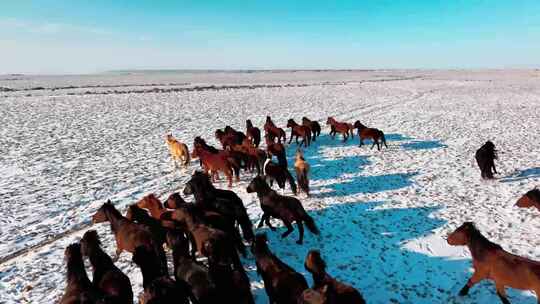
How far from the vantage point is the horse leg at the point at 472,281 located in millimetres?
5410

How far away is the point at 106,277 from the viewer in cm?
509

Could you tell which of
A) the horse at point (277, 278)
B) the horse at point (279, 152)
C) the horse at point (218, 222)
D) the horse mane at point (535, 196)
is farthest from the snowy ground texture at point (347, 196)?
the horse at point (279, 152)

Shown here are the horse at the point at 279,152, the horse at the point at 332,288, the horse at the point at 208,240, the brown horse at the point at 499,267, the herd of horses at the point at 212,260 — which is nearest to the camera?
the horse at the point at 332,288

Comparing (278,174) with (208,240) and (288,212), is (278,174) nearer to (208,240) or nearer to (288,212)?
(288,212)

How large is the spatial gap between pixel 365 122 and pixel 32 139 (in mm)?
18536

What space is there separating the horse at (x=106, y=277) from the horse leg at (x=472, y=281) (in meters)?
4.81

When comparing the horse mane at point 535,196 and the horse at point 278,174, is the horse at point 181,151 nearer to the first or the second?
the horse at point 278,174

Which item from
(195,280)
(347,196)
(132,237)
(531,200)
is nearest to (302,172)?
(347,196)

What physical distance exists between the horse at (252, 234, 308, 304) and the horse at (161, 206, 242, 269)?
509mm

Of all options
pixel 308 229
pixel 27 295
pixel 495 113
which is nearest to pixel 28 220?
pixel 27 295

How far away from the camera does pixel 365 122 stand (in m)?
23.8

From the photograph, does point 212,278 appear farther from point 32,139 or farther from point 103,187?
point 32,139

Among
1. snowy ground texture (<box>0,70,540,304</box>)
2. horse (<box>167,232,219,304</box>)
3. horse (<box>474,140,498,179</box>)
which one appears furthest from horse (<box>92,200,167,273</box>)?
horse (<box>474,140,498,179</box>)

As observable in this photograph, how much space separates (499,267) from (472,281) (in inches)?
19.6
